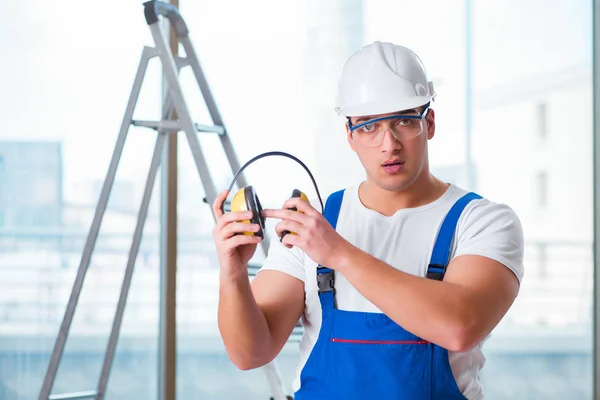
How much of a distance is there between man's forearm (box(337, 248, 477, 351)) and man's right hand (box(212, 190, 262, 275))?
0.59 ft

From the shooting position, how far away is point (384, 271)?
134 centimetres

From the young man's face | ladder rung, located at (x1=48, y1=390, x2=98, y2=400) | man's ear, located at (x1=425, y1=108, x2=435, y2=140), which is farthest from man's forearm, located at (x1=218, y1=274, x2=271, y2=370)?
ladder rung, located at (x1=48, y1=390, x2=98, y2=400)

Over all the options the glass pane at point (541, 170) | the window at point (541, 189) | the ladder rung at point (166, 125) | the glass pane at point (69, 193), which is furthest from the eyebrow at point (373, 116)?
the window at point (541, 189)

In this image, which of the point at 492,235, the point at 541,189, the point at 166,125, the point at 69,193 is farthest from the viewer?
the point at 541,189

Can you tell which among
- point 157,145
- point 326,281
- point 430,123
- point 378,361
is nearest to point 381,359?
point 378,361

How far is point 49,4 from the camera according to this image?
303cm

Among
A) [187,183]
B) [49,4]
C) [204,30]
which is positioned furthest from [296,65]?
[49,4]

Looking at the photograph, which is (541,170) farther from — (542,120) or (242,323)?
(242,323)

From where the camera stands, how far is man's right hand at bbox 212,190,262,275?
4.43 feet

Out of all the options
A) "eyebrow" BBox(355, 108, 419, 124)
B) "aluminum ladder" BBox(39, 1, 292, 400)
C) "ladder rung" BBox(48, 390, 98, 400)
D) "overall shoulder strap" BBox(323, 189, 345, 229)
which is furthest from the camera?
"ladder rung" BBox(48, 390, 98, 400)

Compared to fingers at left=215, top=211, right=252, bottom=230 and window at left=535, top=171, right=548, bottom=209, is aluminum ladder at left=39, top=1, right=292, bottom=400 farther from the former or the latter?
window at left=535, top=171, right=548, bottom=209

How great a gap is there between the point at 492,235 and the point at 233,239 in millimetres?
502

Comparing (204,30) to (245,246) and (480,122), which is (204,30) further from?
(245,246)

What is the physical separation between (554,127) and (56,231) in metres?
2.26
